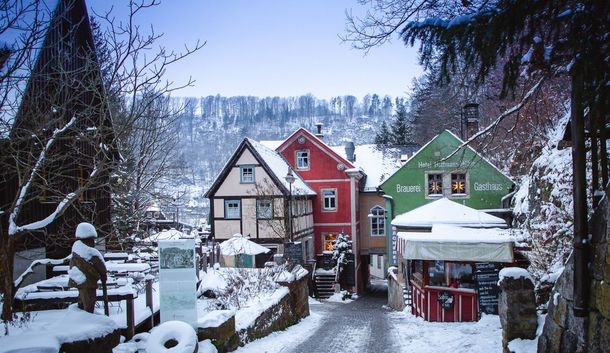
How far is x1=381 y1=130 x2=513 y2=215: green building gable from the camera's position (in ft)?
78.2

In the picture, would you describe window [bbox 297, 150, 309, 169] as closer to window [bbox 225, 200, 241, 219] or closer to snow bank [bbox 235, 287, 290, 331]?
window [bbox 225, 200, 241, 219]

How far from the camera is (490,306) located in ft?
43.7

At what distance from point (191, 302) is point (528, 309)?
5.68 m

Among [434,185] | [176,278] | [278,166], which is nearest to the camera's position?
[176,278]

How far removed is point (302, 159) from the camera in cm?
3100

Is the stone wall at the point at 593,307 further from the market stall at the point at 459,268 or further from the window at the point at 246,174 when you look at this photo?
the window at the point at 246,174

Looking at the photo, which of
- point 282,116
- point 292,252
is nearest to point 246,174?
point 292,252

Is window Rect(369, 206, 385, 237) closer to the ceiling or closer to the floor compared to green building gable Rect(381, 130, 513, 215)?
closer to the floor

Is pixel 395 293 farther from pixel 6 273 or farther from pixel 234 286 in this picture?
pixel 6 273

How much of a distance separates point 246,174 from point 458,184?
11.4 m

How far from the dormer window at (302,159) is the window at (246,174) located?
448 centimetres

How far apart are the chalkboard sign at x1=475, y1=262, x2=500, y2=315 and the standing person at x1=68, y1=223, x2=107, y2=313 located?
10187 millimetres

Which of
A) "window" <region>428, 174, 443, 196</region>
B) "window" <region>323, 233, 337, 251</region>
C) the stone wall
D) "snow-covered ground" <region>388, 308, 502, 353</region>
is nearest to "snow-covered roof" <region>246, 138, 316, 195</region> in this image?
"window" <region>323, 233, 337, 251</region>

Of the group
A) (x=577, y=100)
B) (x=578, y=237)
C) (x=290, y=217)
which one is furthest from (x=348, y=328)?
(x=290, y=217)
